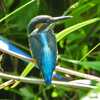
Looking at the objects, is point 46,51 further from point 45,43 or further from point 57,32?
point 57,32

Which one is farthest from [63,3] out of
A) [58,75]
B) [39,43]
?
[39,43]

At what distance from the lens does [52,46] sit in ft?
3.54

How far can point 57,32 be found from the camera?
185cm

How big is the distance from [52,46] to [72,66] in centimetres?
78

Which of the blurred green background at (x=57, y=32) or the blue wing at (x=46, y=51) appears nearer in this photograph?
the blue wing at (x=46, y=51)

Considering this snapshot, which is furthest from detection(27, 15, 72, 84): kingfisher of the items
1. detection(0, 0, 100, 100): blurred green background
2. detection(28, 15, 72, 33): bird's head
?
detection(0, 0, 100, 100): blurred green background

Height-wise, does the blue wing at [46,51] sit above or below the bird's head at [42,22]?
below

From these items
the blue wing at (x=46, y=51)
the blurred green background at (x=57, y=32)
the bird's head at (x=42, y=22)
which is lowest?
the blurred green background at (x=57, y=32)

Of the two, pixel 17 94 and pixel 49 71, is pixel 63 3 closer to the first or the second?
pixel 17 94

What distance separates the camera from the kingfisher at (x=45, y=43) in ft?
3.52

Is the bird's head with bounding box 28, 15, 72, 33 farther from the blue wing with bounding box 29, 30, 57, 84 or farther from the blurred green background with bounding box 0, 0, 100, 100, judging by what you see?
the blurred green background with bounding box 0, 0, 100, 100

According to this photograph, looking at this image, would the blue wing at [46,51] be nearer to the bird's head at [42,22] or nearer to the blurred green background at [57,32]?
the bird's head at [42,22]

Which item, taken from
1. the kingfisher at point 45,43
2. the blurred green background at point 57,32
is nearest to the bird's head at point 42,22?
the kingfisher at point 45,43

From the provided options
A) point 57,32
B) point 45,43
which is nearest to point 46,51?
point 45,43
